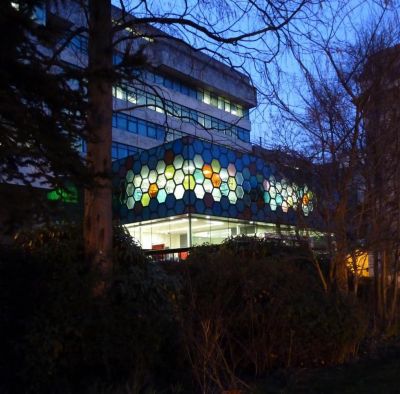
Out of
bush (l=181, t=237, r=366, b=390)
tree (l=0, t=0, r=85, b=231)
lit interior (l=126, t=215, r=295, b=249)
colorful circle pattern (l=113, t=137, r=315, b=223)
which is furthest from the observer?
lit interior (l=126, t=215, r=295, b=249)

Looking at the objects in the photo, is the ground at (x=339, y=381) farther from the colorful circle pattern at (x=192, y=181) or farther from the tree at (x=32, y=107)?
the colorful circle pattern at (x=192, y=181)

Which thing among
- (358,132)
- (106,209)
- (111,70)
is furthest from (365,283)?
(111,70)

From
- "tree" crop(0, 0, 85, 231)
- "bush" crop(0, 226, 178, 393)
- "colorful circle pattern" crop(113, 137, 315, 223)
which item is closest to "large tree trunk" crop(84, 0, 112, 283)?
"bush" crop(0, 226, 178, 393)

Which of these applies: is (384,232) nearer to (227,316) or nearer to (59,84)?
(227,316)

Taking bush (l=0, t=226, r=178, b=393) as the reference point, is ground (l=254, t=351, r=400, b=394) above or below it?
below

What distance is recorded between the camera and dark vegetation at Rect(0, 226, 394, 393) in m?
7.14

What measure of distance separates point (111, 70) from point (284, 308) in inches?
164

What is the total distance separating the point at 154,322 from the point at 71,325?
1.19 meters

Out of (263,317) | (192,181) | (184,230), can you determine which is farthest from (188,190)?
(263,317)

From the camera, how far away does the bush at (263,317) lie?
26.0 feet

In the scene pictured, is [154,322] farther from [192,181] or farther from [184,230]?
[184,230]

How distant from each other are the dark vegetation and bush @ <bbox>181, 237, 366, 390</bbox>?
0.06 feet

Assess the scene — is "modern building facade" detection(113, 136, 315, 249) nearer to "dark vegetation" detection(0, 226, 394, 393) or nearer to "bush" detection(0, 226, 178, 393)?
"dark vegetation" detection(0, 226, 394, 393)

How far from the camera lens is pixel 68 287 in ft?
24.2
